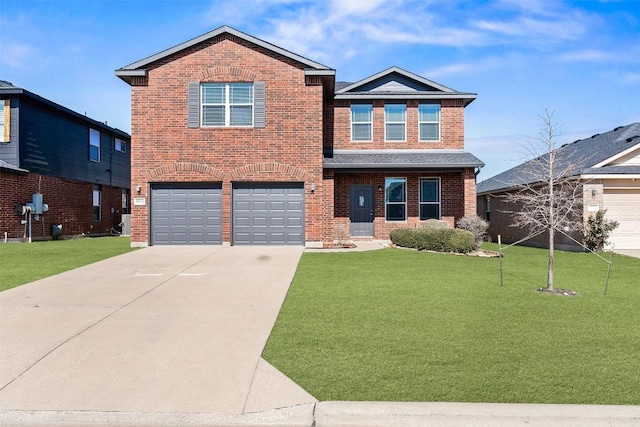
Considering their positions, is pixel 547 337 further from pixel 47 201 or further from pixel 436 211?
pixel 47 201

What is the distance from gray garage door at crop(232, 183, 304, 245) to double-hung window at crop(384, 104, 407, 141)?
548 cm

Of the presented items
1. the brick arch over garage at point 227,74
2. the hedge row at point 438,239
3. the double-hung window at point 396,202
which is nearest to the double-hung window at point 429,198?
the double-hung window at point 396,202

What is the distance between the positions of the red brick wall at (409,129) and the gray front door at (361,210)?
1.88 meters

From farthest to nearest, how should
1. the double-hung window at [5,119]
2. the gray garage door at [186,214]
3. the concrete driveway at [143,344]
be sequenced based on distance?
the double-hung window at [5,119]
the gray garage door at [186,214]
the concrete driveway at [143,344]

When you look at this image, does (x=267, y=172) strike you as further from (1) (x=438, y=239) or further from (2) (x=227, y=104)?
(1) (x=438, y=239)

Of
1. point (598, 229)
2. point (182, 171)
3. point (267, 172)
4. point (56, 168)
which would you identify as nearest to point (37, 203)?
point (56, 168)

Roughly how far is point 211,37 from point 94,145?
531 inches

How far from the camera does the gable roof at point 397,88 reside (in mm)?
18453

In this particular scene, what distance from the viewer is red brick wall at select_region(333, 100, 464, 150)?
61.5 ft

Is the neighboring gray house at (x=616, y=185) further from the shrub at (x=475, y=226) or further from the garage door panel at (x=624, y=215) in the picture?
the shrub at (x=475, y=226)

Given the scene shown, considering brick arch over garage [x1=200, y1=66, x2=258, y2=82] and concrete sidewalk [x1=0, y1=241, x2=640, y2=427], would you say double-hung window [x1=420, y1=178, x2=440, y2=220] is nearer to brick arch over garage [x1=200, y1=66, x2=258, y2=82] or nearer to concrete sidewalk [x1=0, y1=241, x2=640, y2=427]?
brick arch over garage [x1=200, y1=66, x2=258, y2=82]

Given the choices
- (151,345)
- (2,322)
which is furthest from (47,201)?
(151,345)

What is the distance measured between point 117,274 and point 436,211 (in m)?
13.1

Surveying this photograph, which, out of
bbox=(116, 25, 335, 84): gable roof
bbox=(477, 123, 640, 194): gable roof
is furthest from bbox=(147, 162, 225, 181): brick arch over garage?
bbox=(477, 123, 640, 194): gable roof
